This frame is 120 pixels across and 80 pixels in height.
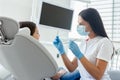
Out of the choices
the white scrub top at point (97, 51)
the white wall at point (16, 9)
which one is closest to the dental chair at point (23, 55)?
→ the white scrub top at point (97, 51)

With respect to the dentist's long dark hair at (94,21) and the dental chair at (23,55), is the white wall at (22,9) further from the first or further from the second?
the dental chair at (23,55)

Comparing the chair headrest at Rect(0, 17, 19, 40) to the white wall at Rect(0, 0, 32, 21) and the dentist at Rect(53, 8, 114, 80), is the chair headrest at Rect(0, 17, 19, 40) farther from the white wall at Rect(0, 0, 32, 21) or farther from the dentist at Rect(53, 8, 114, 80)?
the white wall at Rect(0, 0, 32, 21)

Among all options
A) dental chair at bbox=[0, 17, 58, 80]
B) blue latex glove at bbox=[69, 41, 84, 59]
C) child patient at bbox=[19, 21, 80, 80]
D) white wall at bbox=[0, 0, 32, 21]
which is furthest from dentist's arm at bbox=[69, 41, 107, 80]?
white wall at bbox=[0, 0, 32, 21]

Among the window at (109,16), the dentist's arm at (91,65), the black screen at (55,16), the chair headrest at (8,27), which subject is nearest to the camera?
the chair headrest at (8,27)

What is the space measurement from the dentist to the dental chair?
2.14 ft

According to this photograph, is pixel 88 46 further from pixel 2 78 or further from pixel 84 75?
pixel 2 78

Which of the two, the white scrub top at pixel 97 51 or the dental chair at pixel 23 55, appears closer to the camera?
the dental chair at pixel 23 55

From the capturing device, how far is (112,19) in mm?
3992

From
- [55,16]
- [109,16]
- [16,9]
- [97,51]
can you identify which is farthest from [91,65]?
[109,16]

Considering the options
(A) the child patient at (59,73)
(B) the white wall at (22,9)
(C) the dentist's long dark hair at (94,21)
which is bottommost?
(A) the child patient at (59,73)

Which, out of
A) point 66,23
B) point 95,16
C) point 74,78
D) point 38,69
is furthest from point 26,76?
point 66,23

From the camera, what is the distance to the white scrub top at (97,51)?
70.1 inches

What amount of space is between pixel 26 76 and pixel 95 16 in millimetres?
979

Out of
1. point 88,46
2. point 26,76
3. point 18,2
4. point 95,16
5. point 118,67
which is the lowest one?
point 118,67
